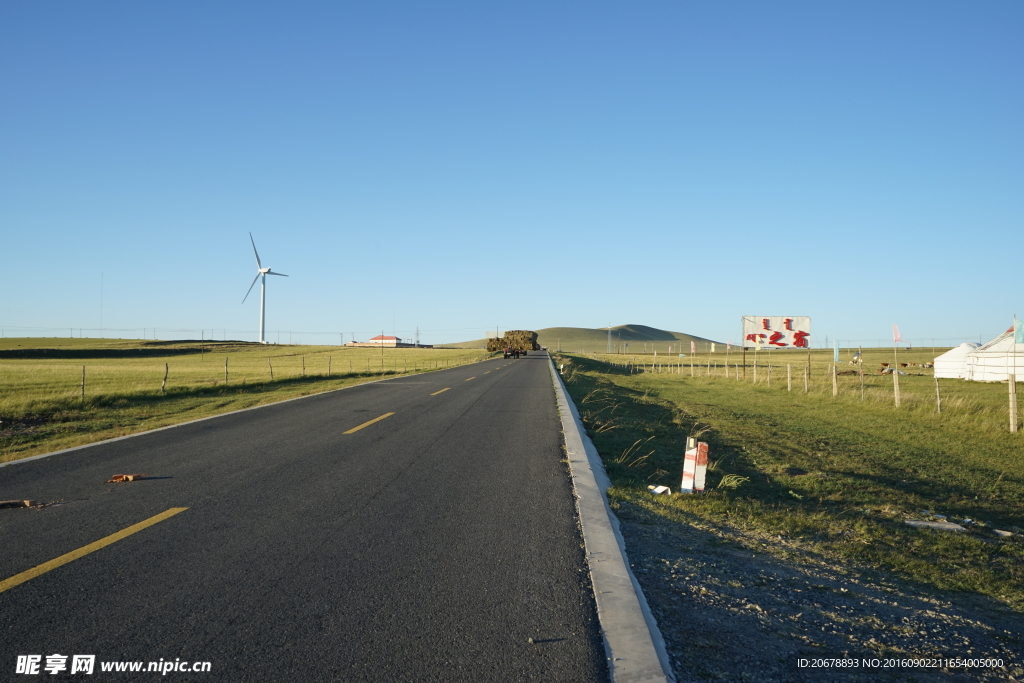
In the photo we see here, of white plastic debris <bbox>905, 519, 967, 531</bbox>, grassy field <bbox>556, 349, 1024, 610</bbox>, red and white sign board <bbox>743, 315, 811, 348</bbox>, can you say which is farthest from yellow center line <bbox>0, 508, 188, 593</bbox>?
red and white sign board <bbox>743, 315, 811, 348</bbox>

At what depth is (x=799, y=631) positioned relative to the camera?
3.79 metres

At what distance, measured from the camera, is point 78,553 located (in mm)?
4785

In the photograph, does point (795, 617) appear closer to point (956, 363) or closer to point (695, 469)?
point (695, 469)

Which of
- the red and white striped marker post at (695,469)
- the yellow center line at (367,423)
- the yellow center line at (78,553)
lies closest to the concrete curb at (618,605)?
the red and white striped marker post at (695,469)

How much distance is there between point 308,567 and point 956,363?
4693 cm

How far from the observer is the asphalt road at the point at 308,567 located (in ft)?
10.8

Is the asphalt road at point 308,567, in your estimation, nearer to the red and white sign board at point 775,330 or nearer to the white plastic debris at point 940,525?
the white plastic debris at point 940,525

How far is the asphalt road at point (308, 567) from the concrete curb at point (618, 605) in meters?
0.11

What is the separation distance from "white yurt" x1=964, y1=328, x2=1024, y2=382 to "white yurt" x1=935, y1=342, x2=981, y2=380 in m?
0.68

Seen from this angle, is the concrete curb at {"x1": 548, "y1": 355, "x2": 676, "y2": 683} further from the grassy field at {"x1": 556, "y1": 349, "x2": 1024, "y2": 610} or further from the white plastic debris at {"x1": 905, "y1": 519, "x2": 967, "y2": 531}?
the white plastic debris at {"x1": 905, "y1": 519, "x2": 967, "y2": 531}

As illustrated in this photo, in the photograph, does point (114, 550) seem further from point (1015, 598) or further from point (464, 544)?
point (1015, 598)

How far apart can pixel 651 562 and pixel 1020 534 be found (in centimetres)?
513

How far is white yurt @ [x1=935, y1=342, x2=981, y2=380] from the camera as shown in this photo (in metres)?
39.8

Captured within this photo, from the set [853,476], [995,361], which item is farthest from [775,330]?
[853,476]
